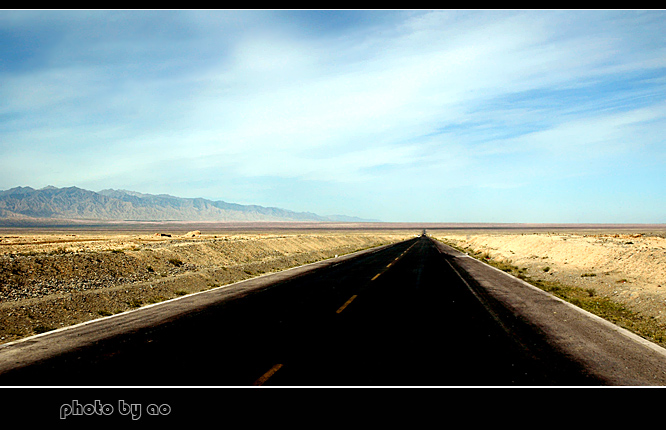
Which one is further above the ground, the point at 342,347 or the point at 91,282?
the point at 342,347

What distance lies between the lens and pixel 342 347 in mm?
7535

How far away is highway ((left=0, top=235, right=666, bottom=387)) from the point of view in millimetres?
6035

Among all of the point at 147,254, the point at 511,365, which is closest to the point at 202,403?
the point at 511,365

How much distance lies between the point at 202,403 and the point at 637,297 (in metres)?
14.7

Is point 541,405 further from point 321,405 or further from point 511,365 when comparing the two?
point 321,405

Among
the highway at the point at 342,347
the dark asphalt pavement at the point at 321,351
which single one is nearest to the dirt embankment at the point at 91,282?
the highway at the point at 342,347

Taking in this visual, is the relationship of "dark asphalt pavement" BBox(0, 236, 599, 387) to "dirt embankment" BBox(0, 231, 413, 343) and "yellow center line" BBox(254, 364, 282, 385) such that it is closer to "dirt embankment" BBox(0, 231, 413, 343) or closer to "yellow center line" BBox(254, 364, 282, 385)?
"yellow center line" BBox(254, 364, 282, 385)

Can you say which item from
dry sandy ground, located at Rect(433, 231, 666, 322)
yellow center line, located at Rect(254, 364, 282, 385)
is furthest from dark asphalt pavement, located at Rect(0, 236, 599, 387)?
dry sandy ground, located at Rect(433, 231, 666, 322)

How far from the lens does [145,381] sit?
5.93 metres

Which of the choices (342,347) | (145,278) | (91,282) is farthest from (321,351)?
(145,278)

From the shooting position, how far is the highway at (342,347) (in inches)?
238

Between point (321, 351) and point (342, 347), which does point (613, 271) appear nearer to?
point (342, 347)

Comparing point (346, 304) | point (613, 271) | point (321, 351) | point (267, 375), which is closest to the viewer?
point (267, 375)

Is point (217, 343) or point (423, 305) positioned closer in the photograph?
point (217, 343)
